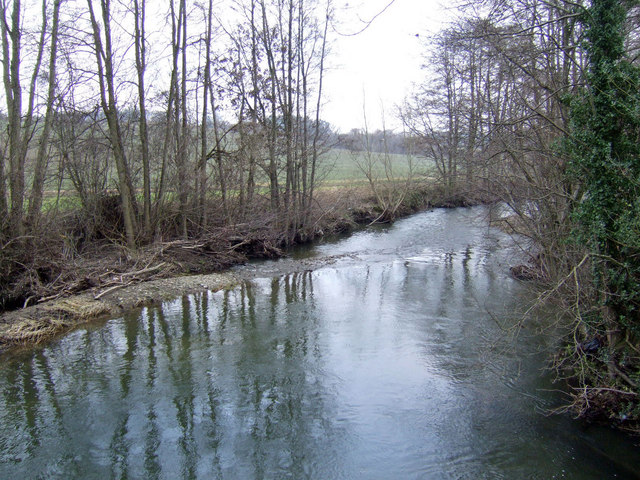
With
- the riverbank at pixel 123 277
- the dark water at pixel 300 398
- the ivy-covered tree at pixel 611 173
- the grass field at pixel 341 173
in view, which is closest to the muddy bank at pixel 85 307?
the riverbank at pixel 123 277

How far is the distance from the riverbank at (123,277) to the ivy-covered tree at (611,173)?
10.1 metres

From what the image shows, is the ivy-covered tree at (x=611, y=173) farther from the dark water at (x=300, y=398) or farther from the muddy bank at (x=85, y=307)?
the muddy bank at (x=85, y=307)

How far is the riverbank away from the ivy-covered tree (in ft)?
33.2

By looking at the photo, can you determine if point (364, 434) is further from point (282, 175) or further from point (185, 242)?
point (282, 175)

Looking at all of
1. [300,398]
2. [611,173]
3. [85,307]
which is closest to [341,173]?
[85,307]

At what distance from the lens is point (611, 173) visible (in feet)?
19.8

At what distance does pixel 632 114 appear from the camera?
18.8 ft

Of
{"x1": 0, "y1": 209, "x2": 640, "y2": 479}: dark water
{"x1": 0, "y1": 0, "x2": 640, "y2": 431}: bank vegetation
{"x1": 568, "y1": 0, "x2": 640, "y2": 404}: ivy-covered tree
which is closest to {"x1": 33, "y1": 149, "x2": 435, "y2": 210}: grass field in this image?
{"x1": 0, "y1": 0, "x2": 640, "y2": 431}: bank vegetation

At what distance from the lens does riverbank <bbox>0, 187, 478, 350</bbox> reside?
9930mm

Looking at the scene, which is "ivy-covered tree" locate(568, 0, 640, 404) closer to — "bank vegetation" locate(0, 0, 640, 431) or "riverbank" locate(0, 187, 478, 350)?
"bank vegetation" locate(0, 0, 640, 431)

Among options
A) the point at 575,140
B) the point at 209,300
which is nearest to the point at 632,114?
the point at 575,140

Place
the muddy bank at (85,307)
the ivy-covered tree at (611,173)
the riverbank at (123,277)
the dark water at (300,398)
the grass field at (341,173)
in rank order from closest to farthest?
1. the dark water at (300,398)
2. the ivy-covered tree at (611,173)
3. the muddy bank at (85,307)
4. the riverbank at (123,277)
5. the grass field at (341,173)

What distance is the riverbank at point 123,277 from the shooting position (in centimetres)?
993

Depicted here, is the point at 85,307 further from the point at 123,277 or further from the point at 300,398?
the point at 300,398
